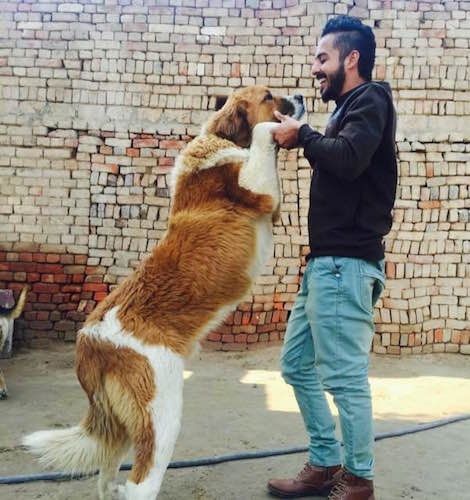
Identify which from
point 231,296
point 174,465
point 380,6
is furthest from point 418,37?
point 174,465

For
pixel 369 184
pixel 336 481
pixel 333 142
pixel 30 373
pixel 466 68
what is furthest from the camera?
pixel 466 68

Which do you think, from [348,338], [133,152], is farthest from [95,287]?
[348,338]

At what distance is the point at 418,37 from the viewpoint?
589cm

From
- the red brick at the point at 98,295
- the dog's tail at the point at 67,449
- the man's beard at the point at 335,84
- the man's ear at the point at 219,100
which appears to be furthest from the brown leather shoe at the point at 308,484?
the man's ear at the point at 219,100

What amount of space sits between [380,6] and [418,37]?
0.52m

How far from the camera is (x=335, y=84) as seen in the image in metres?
2.48

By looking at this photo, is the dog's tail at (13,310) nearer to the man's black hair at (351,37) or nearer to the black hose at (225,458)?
the black hose at (225,458)

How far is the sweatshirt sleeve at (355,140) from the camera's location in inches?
86.7

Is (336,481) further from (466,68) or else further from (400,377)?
(466,68)

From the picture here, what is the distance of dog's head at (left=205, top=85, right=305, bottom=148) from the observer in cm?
273

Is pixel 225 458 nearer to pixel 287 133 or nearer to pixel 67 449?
pixel 67 449

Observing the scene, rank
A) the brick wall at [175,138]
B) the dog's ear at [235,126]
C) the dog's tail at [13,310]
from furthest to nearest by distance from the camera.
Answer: the brick wall at [175,138], the dog's tail at [13,310], the dog's ear at [235,126]

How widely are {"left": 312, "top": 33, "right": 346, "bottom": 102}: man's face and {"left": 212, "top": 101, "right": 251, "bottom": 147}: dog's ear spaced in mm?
421

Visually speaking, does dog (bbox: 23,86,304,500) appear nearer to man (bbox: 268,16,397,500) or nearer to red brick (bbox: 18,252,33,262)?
man (bbox: 268,16,397,500)
